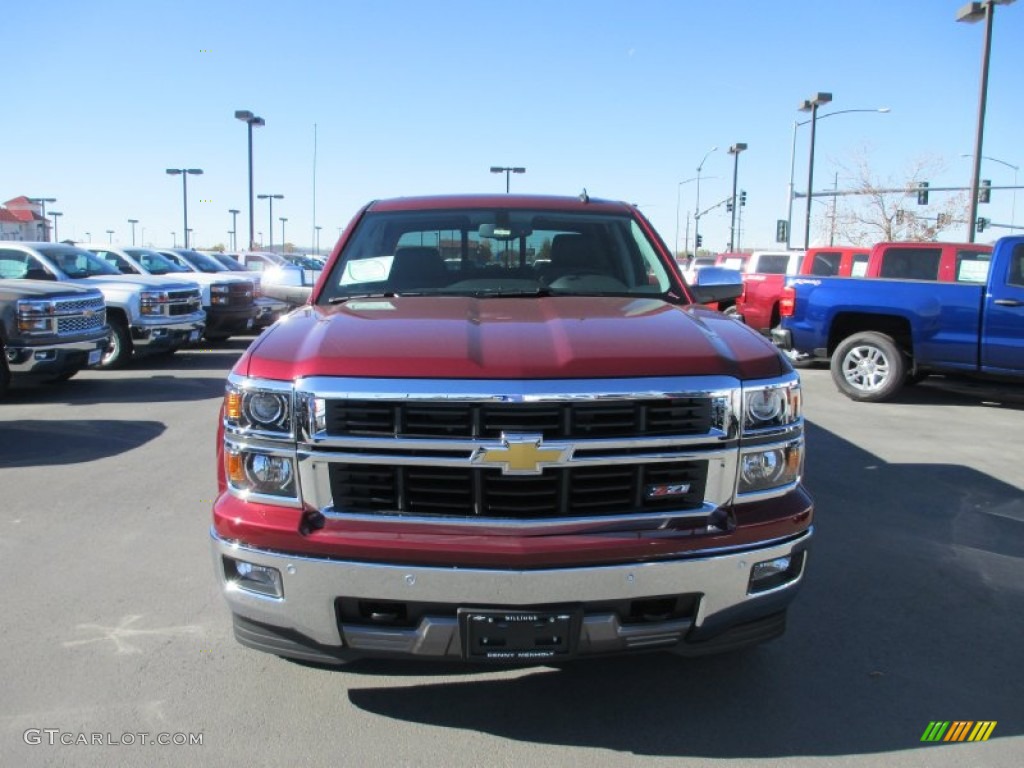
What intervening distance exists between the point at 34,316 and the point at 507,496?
28.9 ft

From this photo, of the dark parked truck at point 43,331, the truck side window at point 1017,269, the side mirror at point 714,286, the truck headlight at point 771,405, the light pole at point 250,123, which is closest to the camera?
the truck headlight at point 771,405

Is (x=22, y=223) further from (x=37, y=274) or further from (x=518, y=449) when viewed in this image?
(x=518, y=449)

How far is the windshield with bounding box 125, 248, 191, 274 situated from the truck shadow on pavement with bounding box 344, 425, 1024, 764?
566 inches

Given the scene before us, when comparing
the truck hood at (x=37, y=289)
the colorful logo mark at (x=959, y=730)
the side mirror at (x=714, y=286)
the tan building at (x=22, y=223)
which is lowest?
the colorful logo mark at (x=959, y=730)

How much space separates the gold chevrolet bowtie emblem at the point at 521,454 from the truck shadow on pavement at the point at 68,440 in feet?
17.7

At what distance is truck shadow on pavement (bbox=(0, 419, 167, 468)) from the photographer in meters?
6.91

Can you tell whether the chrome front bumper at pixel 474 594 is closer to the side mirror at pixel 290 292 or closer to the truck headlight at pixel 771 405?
the truck headlight at pixel 771 405

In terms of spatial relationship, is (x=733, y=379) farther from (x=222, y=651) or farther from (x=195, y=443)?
(x=195, y=443)

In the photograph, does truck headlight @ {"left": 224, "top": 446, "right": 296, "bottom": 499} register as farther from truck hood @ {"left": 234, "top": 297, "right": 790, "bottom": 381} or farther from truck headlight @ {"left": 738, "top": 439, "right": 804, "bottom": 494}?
truck headlight @ {"left": 738, "top": 439, "right": 804, "bottom": 494}

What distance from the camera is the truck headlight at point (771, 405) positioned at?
279cm

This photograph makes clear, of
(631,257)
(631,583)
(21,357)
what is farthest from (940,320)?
(21,357)

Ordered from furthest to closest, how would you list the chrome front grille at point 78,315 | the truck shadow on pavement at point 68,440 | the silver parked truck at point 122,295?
the silver parked truck at point 122,295
the chrome front grille at point 78,315
the truck shadow on pavement at point 68,440

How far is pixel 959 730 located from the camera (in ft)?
9.90

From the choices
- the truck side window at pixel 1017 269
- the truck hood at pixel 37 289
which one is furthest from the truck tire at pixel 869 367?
the truck hood at pixel 37 289
